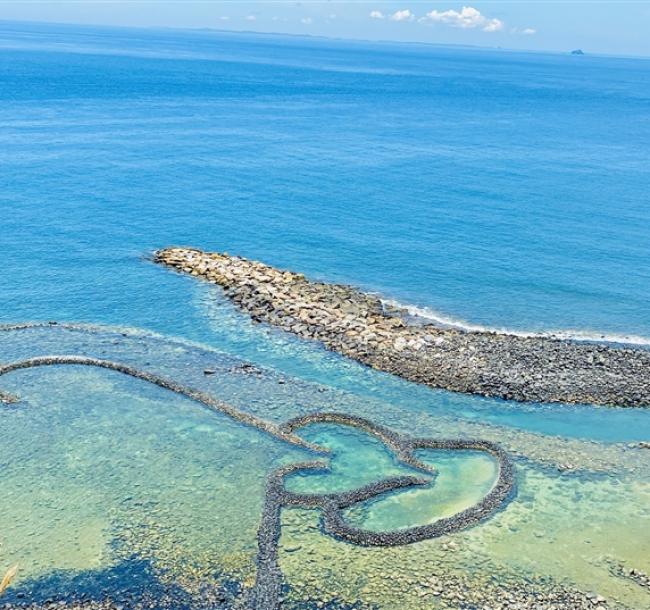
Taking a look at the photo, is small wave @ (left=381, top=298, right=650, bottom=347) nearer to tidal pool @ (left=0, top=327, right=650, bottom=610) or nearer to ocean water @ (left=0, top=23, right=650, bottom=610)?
ocean water @ (left=0, top=23, right=650, bottom=610)

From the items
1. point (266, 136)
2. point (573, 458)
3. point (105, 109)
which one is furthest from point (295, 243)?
point (105, 109)

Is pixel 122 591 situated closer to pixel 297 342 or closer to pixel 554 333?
pixel 297 342

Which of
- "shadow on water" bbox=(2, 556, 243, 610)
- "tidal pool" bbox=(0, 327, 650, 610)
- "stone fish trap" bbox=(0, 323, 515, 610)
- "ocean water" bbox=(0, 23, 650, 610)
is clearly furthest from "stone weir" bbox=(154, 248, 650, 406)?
"shadow on water" bbox=(2, 556, 243, 610)

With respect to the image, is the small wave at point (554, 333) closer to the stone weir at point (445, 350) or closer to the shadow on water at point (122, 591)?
the stone weir at point (445, 350)

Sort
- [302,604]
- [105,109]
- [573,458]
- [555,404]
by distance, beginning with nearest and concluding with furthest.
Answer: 1. [302,604]
2. [573,458]
3. [555,404]
4. [105,109]

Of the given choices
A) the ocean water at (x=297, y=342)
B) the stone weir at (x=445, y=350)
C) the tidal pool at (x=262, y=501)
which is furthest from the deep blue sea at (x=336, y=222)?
the tidal pool at (x=262, y=501)

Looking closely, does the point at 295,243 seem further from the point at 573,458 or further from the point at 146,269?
the point at 573,458

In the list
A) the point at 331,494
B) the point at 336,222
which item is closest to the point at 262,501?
the point at 331,494
